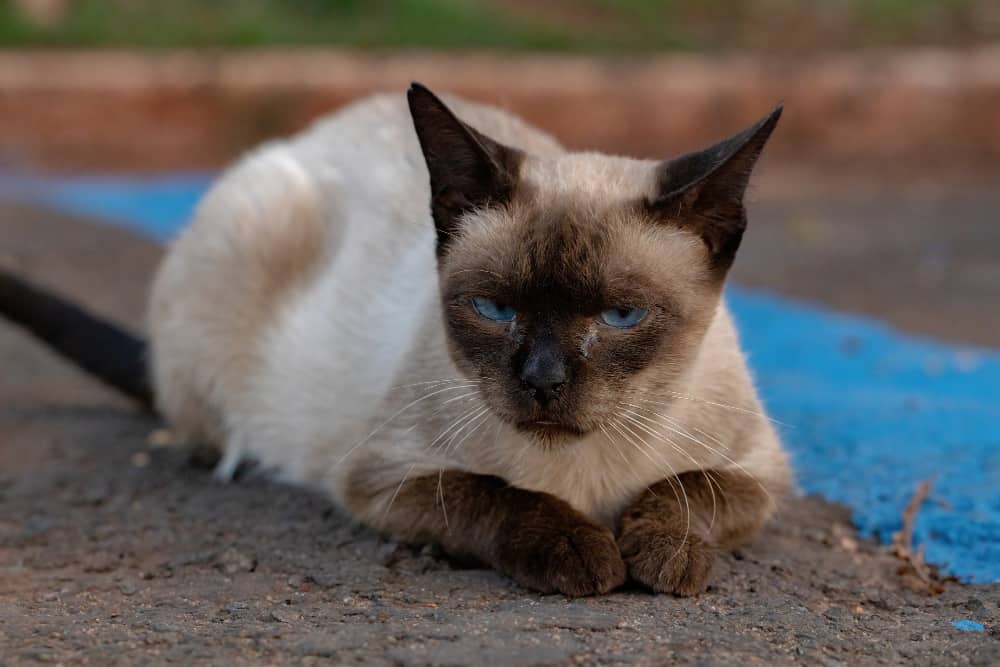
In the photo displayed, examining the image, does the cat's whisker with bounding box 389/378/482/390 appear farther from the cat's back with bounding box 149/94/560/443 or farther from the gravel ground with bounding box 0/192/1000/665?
the cat's back with bounding box 149/94/560/443

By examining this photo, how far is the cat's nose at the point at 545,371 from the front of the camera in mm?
2287

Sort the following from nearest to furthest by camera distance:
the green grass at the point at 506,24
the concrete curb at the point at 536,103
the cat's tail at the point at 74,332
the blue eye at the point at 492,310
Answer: the blue eye at the point at 492,310
the cat's tail at the point at 74,332
the concrete curb at the point at 536,103
the green grass at the point at 506,24

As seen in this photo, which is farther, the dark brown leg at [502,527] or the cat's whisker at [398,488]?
the cat's whisker at [398,488]

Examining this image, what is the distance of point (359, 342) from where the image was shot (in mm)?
3371

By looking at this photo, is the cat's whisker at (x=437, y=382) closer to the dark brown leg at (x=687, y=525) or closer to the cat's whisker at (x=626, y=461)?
the cat's whisker at (x=626, y=461)

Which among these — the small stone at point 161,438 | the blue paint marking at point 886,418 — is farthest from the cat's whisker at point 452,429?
the small stone at point 161,438

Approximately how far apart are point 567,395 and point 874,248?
528 cm

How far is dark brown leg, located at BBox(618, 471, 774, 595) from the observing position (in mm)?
2496

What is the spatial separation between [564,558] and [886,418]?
197 centimetres

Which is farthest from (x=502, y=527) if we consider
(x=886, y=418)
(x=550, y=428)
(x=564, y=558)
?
(x=886, y=418)

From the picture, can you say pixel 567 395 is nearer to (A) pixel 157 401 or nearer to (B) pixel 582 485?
(B) pixel 582 485

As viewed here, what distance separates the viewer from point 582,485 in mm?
2703

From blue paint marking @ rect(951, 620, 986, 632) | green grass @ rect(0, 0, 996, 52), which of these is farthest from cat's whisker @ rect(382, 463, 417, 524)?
green grass @ rect(0, 0, 996, 52)

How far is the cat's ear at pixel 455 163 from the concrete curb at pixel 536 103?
747 centimetres
